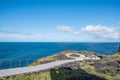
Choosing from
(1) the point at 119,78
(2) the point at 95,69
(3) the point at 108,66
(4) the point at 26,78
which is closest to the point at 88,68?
(2) the point at 95,69

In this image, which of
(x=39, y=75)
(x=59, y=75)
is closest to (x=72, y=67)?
(x=59, y=75)

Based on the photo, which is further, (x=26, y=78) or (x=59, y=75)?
(x=59, y=75)

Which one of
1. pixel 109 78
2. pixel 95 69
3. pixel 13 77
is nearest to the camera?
pixel 13 77

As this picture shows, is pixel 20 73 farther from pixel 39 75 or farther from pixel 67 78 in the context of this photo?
pixel 67 78

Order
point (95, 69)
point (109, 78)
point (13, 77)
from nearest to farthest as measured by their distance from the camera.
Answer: point (13, 77) → point (109, 78) → point (95, 69)

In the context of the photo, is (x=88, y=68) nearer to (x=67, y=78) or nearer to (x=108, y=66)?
(x=108, y=66)

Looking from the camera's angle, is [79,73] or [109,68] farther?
[109,68]

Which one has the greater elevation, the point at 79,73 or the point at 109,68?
the point at 109,68

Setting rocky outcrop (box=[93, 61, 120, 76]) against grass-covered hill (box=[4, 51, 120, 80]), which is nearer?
grass-covered hill (box=[4, 51, 120, 80])

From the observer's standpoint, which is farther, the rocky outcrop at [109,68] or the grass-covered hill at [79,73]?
the rocky outcrop at [109,68]
